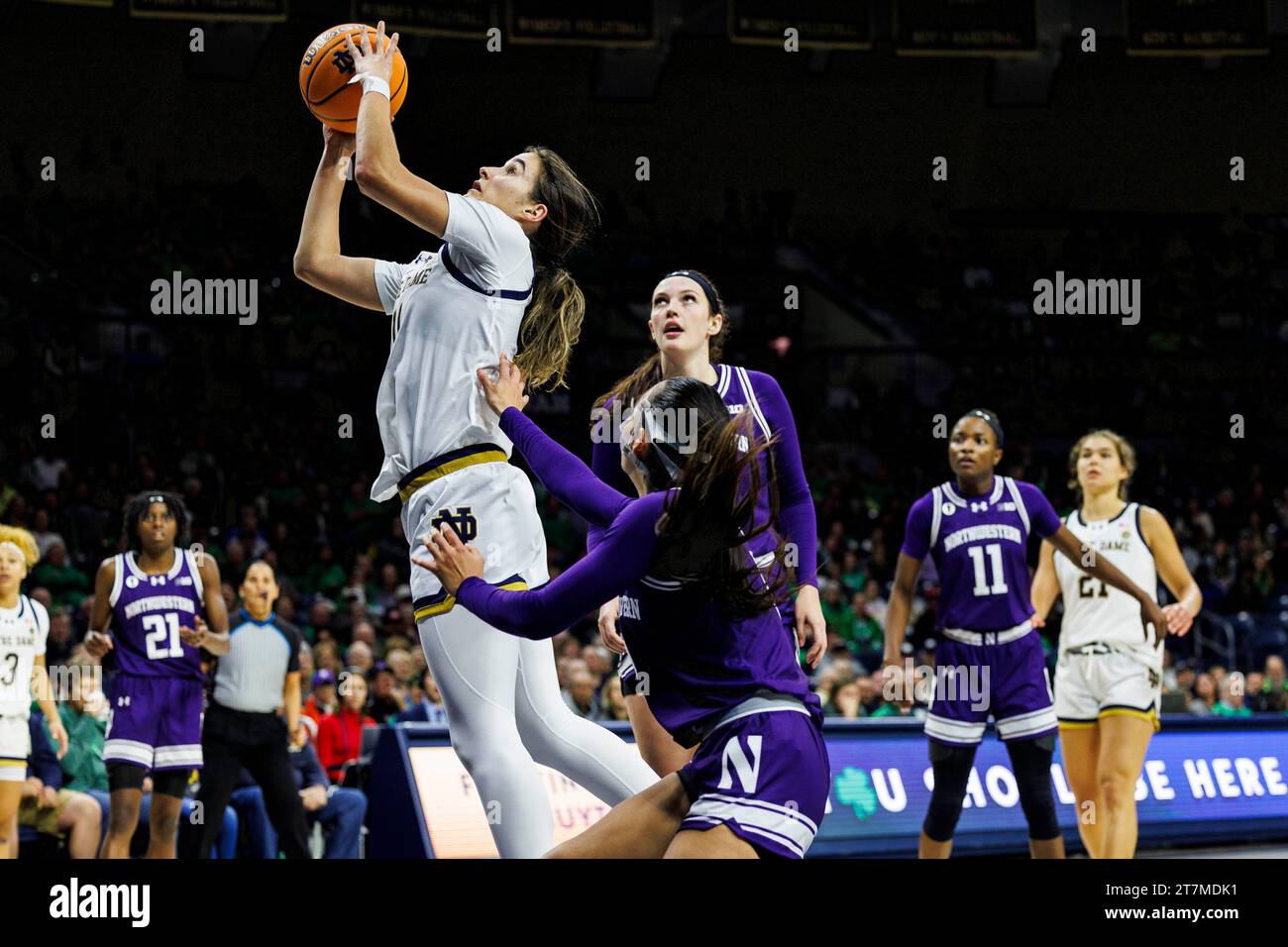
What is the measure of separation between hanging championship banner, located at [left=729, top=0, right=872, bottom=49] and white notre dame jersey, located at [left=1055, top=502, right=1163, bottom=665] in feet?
25.4

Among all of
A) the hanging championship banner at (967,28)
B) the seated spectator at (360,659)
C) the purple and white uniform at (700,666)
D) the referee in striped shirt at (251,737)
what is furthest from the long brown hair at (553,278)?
the hanging championship banner at (967,28)

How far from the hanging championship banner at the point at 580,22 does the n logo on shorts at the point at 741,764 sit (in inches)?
421

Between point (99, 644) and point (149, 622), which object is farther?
point (149, 622)

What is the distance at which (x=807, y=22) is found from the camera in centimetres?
1377

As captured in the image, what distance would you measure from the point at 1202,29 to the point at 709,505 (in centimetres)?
1225

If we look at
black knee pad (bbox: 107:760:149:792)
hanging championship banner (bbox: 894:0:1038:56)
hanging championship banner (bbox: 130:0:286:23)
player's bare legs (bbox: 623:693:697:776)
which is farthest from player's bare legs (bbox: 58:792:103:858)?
hanging championship banner (bbox: 894:0:1038:56)

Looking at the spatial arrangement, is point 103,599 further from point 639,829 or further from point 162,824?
point 639,829

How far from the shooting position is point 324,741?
8.94 m

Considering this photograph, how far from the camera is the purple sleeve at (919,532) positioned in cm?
640

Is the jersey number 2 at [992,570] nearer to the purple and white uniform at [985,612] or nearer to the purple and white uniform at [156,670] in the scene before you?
the purple and white uniform at [985,612]

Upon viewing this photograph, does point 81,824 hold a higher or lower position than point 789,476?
lower

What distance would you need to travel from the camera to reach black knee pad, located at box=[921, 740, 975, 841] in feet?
19.9

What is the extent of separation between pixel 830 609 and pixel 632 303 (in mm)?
5094

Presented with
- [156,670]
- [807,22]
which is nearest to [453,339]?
[156,670]
